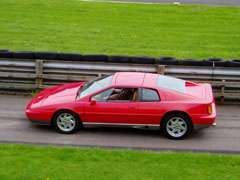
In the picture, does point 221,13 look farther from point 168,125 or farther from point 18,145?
point 18,145

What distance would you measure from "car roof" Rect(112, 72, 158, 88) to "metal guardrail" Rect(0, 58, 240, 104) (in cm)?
255

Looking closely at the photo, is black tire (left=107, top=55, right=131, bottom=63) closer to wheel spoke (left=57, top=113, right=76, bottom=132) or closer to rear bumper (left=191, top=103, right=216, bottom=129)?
wheel spoke (left=57, top=113, right=76, bottom=132)

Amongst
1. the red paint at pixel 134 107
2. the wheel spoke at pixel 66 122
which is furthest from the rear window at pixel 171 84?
the wheel spoke at pixel 66 122

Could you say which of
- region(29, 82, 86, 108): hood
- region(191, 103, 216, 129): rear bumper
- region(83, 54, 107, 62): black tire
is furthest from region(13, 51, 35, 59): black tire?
region(191, 103, 216, 129): rear bumper

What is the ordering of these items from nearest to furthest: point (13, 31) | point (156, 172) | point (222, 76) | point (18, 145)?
1. point (156, 172)
2. point (18, 145)
3. point (222, 76)
4. point (13, 31)

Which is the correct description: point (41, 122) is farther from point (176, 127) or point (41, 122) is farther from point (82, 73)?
point (82, 73)

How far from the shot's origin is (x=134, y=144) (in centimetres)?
930

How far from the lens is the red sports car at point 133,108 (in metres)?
9.55

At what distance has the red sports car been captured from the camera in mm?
9547

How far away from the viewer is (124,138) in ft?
→ 31.8

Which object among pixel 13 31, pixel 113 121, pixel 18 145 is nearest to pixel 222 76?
pixel 113 121

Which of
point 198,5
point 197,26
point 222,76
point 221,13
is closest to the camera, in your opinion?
point 222,76

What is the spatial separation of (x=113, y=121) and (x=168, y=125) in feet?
4.32

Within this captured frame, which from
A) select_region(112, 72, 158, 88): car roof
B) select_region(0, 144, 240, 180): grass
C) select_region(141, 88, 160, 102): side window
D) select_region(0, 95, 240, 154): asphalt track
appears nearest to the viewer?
select_region(0, 144, 240, 180): grass
